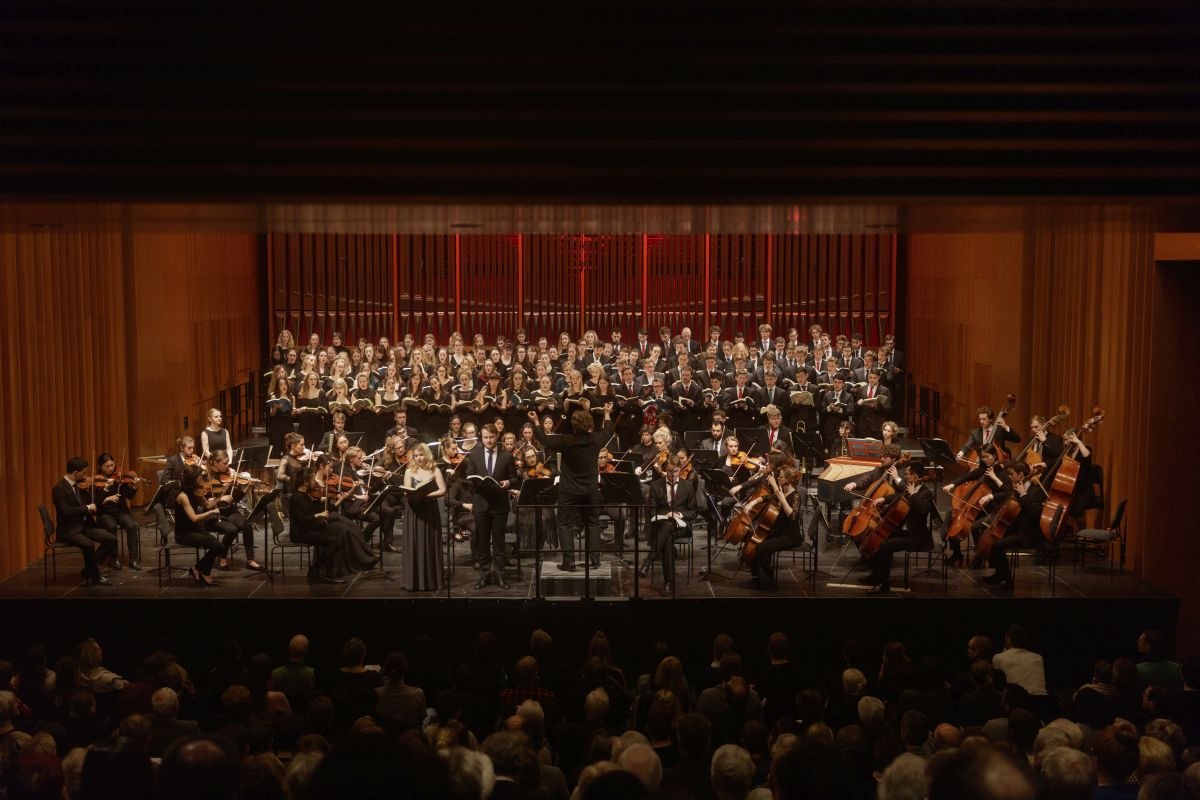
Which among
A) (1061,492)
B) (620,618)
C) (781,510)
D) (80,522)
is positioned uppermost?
(1061,492)

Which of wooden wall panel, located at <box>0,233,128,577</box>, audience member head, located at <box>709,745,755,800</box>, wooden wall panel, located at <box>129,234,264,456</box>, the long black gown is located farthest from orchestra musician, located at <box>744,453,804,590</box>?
wooden wall panel, located at <box>129,234,264,456</box>

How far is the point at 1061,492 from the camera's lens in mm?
10062

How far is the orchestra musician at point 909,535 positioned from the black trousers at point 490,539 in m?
2.89

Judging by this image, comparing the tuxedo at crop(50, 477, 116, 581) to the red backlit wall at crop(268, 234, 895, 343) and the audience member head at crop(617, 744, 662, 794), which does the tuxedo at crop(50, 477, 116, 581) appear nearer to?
the audience member head at crop(617, 744, 662, 794)

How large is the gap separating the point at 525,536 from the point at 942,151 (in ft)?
20.3

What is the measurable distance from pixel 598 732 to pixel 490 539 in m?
5.35

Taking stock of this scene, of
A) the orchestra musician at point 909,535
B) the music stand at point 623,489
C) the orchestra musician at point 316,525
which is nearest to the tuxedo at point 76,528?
the orchestra musician at point 316,525

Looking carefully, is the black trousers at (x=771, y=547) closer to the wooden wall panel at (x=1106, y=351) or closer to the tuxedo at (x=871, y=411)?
the wooden wall panel at (x=1106, y=351)

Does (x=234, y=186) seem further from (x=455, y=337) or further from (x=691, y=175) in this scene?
(x=455, y=337)

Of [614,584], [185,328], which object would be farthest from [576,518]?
[185,328]

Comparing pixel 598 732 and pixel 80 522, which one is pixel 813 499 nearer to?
pixel 80 522

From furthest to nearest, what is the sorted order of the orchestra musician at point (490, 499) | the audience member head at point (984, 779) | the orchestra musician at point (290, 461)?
the orchestra musician at point (290, 461) < the orchestra musician at point (490, 499) < the audience member head at point (984, 779)

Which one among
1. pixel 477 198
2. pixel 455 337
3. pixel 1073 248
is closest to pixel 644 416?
pixel 455 337

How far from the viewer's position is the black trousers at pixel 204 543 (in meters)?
9.85
